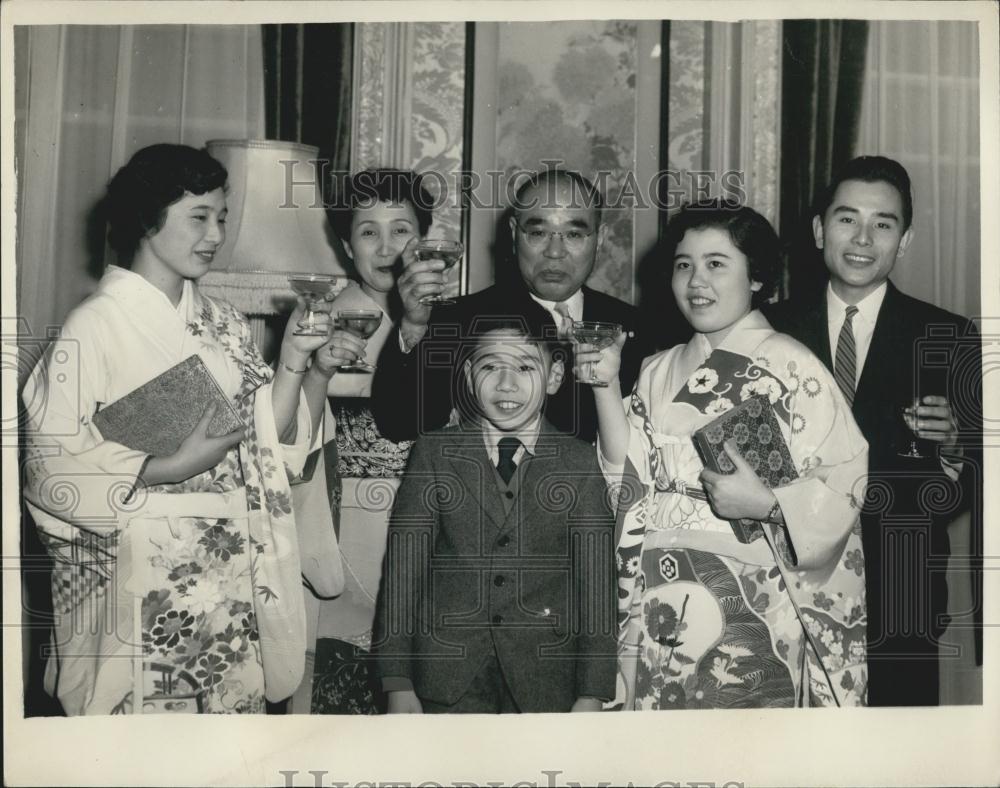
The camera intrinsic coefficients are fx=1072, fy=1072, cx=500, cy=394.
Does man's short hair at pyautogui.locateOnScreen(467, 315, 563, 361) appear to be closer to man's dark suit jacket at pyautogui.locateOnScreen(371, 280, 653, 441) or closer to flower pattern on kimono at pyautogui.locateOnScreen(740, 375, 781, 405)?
man's dark suit jacket at pyautogui.locateOnScreen(371, 280, 653, 441)

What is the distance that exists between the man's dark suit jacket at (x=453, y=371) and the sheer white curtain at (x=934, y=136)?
850 mm

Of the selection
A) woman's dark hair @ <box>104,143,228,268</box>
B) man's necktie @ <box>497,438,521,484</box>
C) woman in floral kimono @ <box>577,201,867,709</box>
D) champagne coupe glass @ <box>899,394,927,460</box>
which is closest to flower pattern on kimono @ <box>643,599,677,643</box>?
woman in floral kimono @ <box>577,201,867,709</box>

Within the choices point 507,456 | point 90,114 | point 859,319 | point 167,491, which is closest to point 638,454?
point 507,456

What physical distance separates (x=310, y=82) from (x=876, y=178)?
154 cm

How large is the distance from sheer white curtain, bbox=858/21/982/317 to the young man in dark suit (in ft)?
0.27

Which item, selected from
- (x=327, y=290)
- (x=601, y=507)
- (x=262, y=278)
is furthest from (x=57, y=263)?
(x=601, y=507)

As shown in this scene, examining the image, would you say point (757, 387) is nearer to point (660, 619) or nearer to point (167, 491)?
point (660, 619)

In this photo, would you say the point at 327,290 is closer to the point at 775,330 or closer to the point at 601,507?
the point at 601,507

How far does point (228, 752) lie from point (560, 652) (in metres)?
0.88

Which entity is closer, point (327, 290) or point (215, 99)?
point (327, 290)

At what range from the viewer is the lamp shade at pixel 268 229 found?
2.78 metres

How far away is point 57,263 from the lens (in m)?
2.81

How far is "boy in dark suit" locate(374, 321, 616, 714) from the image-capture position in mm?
2658

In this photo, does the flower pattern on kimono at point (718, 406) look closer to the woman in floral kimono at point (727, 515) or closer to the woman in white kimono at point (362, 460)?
the woman in floral kimono at point (727, 515)
